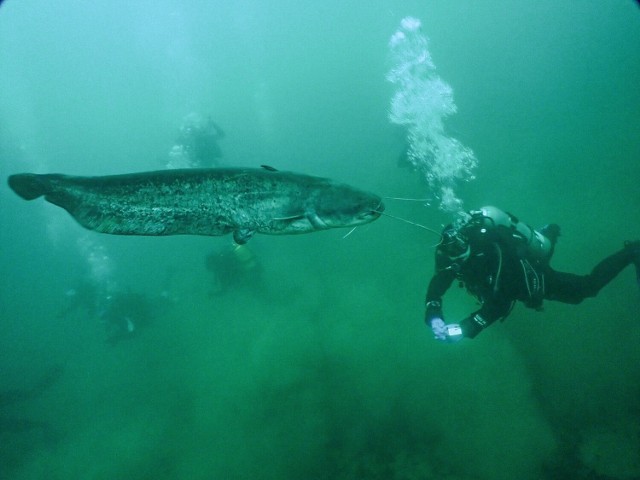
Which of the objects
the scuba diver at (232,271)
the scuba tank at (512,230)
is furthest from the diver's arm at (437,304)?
the scuba diver at (232,271)

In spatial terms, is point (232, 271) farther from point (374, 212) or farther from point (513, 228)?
point (374, 212)

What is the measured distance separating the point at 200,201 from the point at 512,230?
17.3 ft

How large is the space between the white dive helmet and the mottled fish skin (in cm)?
406

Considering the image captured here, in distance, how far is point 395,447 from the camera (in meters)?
6.59

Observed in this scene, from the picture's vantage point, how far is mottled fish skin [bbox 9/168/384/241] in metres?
1.64

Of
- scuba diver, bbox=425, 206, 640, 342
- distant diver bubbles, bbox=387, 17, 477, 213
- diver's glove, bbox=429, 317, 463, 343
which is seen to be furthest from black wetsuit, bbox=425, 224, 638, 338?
distant diver bubbles, bbox=387, 17, 477, 213

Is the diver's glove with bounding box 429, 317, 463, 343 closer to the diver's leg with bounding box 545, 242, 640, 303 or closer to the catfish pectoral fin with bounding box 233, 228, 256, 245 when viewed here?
the diver's leg with bounding box 545, 242, 640, 303

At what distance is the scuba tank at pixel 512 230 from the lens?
4.85 meters

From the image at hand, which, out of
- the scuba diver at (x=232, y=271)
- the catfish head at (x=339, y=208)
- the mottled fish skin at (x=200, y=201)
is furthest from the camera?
the scuba diver at (x=232, y=271)

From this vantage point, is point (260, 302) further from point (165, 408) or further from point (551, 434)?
point (551, 434)

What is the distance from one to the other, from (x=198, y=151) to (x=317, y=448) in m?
16.8

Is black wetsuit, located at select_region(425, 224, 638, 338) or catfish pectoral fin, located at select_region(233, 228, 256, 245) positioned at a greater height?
black wetsuit, located at select_region(425, 224, 638, 338)

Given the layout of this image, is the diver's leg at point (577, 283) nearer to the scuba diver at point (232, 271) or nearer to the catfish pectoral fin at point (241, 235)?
the catfish pectoral fin at point (241, 235)

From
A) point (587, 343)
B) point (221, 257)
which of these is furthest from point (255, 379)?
point (587, 343)
